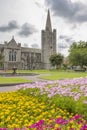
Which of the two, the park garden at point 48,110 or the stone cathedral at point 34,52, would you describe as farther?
the stone cathedral at point 34,52

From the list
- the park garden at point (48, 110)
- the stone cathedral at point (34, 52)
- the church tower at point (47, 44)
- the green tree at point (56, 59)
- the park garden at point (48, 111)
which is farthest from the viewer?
the church tower at point (47, 44)

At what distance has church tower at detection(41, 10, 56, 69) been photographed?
125m

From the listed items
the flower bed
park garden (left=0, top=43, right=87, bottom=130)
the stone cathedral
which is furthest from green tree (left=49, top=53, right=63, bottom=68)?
the flower bed

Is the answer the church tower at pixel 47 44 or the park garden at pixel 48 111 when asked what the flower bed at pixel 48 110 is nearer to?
the park garden at pixel 48 111

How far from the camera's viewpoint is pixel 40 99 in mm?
11461

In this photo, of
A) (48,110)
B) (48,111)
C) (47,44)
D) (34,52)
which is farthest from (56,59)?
(48,111)

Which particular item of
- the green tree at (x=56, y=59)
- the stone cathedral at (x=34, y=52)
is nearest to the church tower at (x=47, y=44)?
the stone cathedral at (x=34, y=52)

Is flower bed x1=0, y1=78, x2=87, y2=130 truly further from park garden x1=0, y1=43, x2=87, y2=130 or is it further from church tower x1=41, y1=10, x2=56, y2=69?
church tower x1=41, y1=10, x2=56, y2=69

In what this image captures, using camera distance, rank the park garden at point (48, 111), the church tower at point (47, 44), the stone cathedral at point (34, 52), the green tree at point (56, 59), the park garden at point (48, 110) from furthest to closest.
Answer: the church tower at point (47, 44) < the stone cathedral at point (34, 52) < the green tree at point (56, 59) < the park garden at point (48, 110) < the park garden at point (48, 111)

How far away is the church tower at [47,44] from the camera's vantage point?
409ft

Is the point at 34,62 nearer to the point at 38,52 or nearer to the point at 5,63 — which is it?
the point at 38,52

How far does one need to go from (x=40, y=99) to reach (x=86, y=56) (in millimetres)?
77716

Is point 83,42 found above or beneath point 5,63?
above

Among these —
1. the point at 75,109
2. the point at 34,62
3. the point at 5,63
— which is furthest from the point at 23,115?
the point at 34,62
